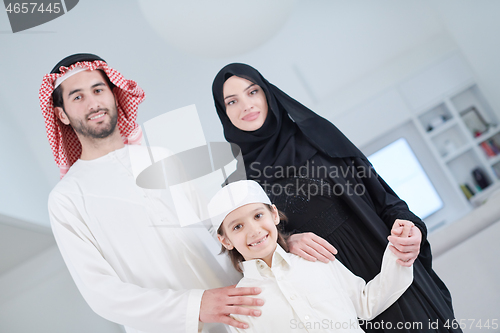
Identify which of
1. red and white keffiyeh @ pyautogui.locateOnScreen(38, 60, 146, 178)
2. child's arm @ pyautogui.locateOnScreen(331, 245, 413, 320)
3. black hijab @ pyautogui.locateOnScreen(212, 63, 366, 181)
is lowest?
child's arm @ pyautogui.locateOnScreen(331, 245, 413, 320)

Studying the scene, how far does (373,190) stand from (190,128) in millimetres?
753

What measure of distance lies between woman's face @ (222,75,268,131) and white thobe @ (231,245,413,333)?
0.54m

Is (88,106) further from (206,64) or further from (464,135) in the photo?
(464,135)

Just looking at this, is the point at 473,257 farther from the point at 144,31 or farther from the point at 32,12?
the point at 32,12

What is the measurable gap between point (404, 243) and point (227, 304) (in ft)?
1.87

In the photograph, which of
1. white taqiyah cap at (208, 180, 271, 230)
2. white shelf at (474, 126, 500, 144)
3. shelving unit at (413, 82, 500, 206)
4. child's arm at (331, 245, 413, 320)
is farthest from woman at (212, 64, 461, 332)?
white shelf at (474, 126, 500, 144)

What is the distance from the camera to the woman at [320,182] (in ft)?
4.53

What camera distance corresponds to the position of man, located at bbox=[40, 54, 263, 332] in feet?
3.94

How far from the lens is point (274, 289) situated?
3.72 feet

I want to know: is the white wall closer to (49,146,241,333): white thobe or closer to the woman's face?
(49,146,241,333): white thobe

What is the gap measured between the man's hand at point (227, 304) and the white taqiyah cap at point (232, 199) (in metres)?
0.21

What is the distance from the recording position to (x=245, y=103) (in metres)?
1.47

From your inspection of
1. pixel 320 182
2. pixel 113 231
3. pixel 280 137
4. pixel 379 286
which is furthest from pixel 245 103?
pixel 379 286

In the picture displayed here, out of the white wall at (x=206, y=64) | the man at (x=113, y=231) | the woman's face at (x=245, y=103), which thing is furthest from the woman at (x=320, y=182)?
the white wall at (x=206, y=64)
